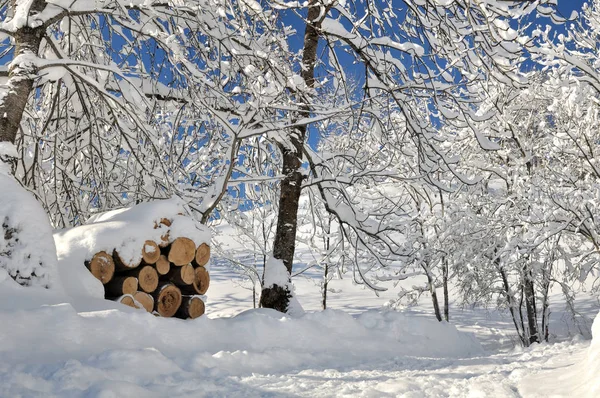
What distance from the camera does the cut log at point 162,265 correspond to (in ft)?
14.0

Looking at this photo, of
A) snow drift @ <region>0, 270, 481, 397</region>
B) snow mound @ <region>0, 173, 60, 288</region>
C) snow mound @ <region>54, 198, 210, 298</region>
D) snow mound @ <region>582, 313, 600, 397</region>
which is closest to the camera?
snow mound @ <region>582, 313, 600, 397</region>

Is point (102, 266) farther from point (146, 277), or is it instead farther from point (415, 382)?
point (415, 382)

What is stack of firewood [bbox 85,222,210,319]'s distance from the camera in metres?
3.95

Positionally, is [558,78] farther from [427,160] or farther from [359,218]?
[359,218]

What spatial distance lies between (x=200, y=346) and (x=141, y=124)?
195 centimetres

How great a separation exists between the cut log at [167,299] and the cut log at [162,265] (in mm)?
123

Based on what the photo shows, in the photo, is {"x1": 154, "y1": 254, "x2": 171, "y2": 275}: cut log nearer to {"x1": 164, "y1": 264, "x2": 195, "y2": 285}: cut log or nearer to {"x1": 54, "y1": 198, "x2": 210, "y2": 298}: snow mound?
{"x1": 164, "y1": 264, "x2": 195, "y2": 285}: cut log

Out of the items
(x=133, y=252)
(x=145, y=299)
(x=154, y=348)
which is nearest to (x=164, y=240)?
(x=133, y=252)

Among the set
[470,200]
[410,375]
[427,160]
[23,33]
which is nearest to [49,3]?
[23,33]

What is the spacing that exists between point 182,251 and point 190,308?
574mm

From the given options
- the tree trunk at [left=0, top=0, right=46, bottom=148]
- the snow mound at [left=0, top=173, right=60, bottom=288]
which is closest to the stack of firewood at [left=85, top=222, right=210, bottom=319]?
the snow mound at [left=0, top=173, right=60, bottom=288]

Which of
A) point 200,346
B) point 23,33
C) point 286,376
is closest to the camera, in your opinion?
point 286,376

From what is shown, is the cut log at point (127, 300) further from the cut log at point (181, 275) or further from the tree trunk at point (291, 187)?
the tree trunk at point (291, 187)

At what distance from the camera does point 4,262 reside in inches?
126
